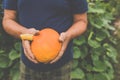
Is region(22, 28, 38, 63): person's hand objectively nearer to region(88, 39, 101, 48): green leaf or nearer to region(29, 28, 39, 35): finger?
region(29, 28, 39, 35): finger

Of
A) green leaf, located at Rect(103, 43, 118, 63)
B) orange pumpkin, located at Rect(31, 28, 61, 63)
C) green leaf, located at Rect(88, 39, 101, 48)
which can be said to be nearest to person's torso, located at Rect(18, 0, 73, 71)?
orange pumpkin, located at Rect(31, 28, 61, 63)

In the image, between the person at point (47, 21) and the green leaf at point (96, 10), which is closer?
the person at point (47, 21)

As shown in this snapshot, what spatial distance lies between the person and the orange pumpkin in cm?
3

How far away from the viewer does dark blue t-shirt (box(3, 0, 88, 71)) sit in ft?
8.34

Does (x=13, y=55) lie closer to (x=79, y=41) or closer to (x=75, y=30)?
(x=79, y=41)

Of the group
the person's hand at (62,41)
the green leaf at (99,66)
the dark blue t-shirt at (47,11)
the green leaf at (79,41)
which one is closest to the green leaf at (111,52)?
the green leaf at (99,66)

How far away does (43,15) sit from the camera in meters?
2.56

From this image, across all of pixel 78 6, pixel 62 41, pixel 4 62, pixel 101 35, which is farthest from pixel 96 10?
pixel 62 41

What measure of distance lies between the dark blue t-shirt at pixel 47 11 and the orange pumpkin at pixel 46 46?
0.53ft

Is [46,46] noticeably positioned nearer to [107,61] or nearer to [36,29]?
[36,29]

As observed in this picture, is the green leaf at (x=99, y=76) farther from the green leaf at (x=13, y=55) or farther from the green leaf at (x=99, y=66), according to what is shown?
the green leaf at (x=13, y=55)

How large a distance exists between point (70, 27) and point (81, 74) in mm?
2026

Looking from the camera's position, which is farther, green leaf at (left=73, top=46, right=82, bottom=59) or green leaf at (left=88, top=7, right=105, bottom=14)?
green leaf at (left=88, top=7, right=105, bottom=14)

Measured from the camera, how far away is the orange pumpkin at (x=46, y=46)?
7.87 feet
